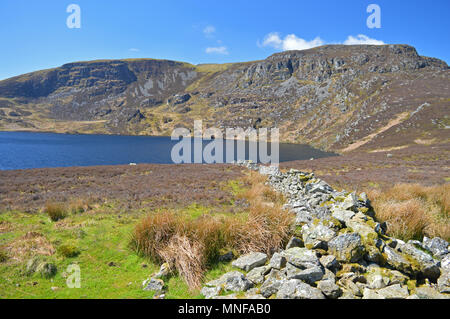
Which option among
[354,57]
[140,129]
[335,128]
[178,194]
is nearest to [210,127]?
[140,129]

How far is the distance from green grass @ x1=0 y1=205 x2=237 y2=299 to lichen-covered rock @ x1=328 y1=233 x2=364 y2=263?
3.17 metres

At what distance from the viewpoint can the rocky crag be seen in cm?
475

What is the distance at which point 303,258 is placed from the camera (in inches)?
219

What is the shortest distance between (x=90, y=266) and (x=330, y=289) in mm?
6860

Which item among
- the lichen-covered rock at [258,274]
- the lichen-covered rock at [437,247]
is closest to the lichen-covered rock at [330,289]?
the lichen-covered rock at [258,274]

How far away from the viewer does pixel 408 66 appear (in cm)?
14800

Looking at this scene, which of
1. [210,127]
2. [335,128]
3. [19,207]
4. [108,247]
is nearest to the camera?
[108,247]

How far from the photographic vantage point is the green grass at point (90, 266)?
561 cm

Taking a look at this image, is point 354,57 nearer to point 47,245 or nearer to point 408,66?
point 408,66

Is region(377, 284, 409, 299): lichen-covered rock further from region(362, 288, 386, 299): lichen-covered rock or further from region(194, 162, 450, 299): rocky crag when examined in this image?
A: region(362, 288, 386, 299): lichen-covered rock

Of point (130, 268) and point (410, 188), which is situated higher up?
point (410, 188)

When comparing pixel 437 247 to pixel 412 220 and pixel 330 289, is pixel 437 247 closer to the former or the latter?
pixel 412 220

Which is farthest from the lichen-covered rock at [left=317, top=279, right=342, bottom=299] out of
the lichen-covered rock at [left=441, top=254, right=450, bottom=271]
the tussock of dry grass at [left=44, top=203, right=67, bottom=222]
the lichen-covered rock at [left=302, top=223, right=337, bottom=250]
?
the tussock of dry grass at [left=44, top=203, right=67, bottom=222]

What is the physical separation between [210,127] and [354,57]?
134726 mm
